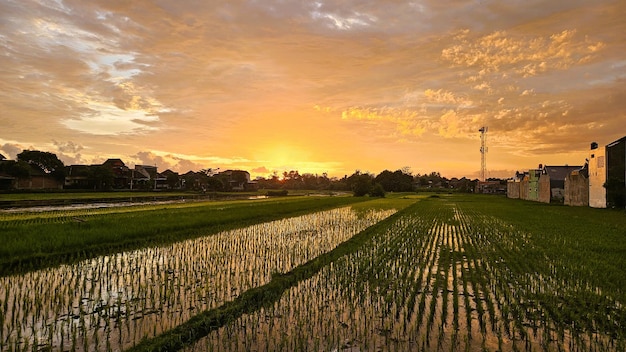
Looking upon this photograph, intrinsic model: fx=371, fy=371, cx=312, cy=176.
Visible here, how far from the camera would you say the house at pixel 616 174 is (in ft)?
100

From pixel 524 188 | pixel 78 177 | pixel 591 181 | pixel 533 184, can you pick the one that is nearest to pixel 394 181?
pixel 524 188

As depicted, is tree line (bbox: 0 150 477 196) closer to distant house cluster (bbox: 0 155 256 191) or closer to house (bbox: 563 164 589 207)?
distant house cluster (bbox: 0 155 256 191)

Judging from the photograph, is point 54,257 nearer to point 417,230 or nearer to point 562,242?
point 417,230

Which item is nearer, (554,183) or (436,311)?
(436,311)

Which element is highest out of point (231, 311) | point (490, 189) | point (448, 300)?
point (490, 189)

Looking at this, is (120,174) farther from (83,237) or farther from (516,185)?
(516,185)

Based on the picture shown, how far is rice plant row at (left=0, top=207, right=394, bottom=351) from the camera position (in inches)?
203

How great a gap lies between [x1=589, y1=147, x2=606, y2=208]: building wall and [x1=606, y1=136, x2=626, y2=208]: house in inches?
31.6

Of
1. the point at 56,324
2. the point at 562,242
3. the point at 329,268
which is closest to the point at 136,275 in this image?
the point at 56,324

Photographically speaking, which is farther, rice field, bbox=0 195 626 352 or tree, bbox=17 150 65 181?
tree, bbox=17 150 65 181

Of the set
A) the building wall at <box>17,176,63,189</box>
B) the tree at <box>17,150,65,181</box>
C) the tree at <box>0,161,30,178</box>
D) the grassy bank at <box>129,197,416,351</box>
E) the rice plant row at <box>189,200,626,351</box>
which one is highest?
the tree at <box>17,150,65,181</box>

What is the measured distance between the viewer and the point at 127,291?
7.25m

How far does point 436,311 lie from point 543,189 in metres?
51.8

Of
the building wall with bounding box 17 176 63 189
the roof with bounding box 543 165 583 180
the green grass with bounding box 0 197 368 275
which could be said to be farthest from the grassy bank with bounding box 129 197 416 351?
the building wall with bounding box 17 176 63 189
